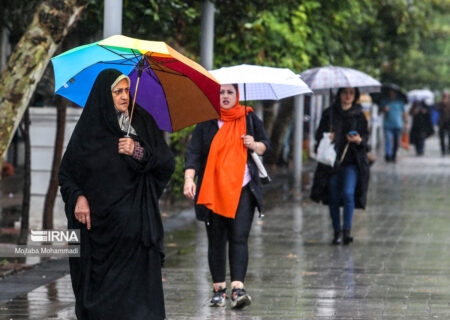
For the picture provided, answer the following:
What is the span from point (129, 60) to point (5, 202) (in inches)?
354

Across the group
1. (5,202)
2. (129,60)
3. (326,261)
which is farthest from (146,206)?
(5,202)

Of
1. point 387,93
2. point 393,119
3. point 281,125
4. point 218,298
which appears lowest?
point 218,298

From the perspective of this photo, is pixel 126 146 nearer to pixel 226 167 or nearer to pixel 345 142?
pixel 226 167

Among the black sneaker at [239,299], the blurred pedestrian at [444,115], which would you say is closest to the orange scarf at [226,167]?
the black sneaker at [239,299]

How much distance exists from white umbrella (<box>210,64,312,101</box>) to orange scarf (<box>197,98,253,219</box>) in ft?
0.95

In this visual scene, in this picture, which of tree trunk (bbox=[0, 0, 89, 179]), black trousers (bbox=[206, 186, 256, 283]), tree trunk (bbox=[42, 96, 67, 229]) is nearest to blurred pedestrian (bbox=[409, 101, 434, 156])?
tree trunk (bbox=[42, 96, 67, 229])

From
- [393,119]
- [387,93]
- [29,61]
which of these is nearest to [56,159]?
[29,61]

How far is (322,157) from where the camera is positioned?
11344mm

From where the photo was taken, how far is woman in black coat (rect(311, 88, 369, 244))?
37.3 feet

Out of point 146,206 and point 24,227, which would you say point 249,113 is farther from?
point 24,227

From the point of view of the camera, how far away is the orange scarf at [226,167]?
25.8 feet

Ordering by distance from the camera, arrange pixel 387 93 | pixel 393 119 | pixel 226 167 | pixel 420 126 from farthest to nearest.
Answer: pixel 420 126 < pixel 387 93 < pixel 393 119 < pixel 226 167

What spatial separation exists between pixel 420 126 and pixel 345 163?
20.4m

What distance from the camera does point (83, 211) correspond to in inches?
239
